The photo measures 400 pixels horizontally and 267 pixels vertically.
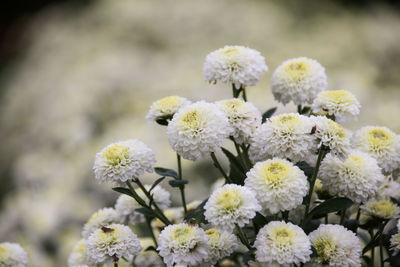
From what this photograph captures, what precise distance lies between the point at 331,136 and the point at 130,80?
7.74 ft

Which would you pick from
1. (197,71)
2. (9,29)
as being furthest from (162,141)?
(9,29)

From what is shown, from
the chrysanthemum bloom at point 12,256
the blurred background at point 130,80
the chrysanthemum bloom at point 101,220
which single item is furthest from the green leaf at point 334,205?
the blurred background at point 130,80

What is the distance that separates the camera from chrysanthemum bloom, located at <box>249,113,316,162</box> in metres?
0.84

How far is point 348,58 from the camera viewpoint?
124 inches

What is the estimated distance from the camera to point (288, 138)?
839 mm

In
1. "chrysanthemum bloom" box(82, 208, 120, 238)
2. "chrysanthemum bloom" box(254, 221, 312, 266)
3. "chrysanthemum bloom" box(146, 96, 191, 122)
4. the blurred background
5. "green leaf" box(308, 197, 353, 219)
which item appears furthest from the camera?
the blurred background

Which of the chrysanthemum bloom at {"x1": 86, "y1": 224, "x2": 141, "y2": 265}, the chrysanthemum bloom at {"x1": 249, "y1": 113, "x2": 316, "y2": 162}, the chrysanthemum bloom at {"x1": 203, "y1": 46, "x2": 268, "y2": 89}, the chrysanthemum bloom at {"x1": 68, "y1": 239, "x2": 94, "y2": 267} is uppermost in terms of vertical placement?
the chrysanthemum bloom at {"x1": 203, "y1": 46, "x2": 268, "y2": 89}

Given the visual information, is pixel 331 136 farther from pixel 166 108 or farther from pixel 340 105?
pixel 166 108

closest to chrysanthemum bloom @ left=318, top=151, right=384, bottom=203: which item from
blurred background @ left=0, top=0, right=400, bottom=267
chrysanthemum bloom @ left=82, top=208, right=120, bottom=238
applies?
chrysanthemum bloom @ left=82, top=208, right=120, bottom=238

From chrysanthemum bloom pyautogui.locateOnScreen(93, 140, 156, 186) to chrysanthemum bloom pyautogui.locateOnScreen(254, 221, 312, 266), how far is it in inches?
11.3

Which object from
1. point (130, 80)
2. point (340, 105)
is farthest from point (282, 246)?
point (130, 80)

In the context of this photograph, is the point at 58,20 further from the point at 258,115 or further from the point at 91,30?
the point at 258,115

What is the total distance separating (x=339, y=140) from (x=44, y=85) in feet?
10.7

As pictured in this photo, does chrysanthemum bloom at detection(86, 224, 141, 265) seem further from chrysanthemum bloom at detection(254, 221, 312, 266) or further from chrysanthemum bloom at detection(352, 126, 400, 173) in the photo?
chrysanthemum bloom at detection(352, 126, 400, 173)
